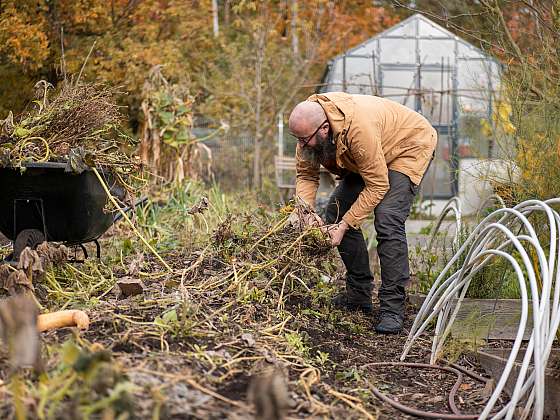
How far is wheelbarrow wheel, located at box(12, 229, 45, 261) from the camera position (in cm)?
481

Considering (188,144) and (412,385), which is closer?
(412,385)

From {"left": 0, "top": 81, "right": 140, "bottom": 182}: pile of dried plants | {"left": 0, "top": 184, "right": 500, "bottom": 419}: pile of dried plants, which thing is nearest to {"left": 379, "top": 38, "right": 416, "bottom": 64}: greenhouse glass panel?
{"left": 0, "top": 184, "right": 500, "bottom": 419}: pile of dried plants

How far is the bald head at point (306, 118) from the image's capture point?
16.3ft

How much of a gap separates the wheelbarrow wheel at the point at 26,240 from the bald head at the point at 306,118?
5.39ft

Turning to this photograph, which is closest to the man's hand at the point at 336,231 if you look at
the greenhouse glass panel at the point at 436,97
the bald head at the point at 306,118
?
the bald head at the point at 306,118

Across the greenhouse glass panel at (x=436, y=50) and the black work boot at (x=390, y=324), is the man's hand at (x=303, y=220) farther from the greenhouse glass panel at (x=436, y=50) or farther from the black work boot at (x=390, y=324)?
the greenhouse glass panel at (x=436, y=50)

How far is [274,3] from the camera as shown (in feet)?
53.8

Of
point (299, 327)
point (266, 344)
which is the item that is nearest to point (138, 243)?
point (299, 327)

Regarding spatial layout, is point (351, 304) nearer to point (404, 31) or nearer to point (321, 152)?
point (321, 152)

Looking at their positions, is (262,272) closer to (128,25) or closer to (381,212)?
(381,212)

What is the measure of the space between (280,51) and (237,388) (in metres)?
13.8

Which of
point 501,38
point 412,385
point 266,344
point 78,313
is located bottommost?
point 412,385

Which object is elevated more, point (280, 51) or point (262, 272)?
point (280, 51)

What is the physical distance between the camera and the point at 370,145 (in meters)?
5.01
